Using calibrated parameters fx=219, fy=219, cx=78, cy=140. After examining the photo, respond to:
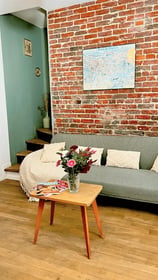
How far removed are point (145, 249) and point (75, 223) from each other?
763mm

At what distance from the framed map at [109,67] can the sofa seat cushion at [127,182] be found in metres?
1.26

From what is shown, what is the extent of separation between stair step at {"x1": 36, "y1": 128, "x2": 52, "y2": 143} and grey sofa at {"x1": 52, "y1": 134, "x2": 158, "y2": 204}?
2.03ft

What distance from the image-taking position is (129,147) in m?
3.01

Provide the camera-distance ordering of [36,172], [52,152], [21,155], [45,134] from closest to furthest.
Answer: [36,172] < [52,152] < [21,155] < [45,134]

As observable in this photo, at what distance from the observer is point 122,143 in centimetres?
307

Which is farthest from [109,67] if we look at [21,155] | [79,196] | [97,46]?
[21,155]

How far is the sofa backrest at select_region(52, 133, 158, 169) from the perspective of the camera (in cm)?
289

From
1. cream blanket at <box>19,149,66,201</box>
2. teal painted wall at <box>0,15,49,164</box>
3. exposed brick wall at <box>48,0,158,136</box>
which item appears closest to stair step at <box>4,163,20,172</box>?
teal painted wall at <box>0,15,49,164</box>

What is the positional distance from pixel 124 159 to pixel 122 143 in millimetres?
279

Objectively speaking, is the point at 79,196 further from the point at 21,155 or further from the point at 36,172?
the point at 21,155

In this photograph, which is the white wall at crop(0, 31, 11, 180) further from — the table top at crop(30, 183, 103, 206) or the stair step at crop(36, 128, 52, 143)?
the table top at crop(30, 183, 103, 206)

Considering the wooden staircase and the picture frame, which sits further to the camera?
the picture frame

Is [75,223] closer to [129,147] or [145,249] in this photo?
[145,249]

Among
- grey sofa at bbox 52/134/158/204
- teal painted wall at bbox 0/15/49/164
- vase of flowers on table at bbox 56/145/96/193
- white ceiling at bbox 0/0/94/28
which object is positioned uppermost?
white ceiling at bbox 0/0/94/28
